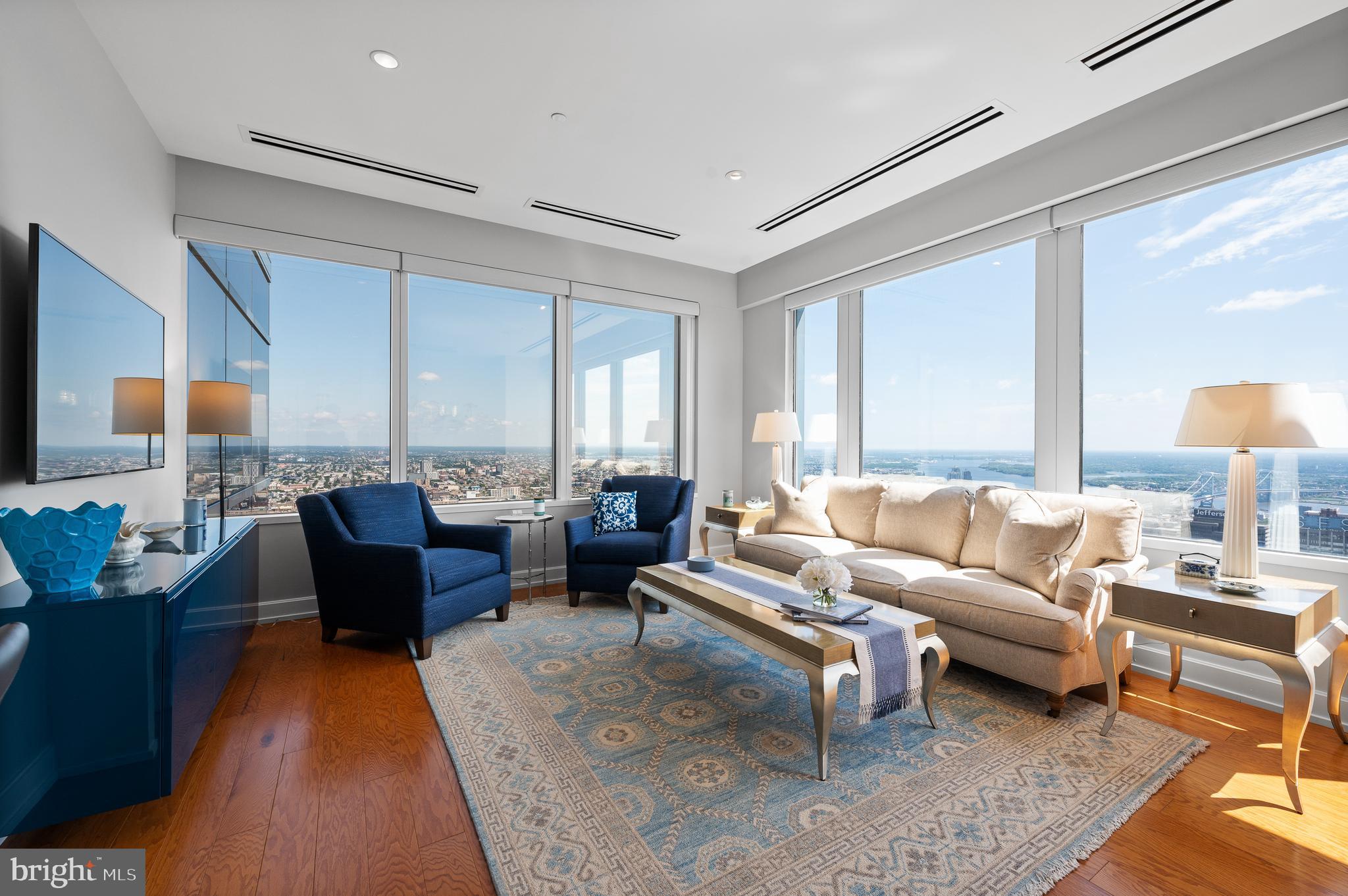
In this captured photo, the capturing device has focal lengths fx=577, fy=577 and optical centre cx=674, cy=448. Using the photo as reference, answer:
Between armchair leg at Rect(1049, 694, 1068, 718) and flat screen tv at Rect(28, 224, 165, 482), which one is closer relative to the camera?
flat screen tv at Rect(28, 224, 165, 482)

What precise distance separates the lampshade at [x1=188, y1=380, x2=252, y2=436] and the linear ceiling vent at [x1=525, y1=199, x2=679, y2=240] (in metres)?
2.18

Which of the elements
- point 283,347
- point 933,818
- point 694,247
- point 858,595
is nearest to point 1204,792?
point 933,818

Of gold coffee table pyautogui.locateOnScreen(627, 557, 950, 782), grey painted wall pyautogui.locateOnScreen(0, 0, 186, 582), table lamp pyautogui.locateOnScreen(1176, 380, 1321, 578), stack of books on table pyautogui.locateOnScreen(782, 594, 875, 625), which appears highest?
grey painted wall pyautogui.locateOnScreen(0, 0, 186, 582)

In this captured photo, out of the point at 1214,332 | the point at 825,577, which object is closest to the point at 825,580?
the point at 825,577

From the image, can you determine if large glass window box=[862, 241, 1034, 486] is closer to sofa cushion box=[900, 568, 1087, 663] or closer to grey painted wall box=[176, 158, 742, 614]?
sofa cushion box=[900, 568, 1087, 663]

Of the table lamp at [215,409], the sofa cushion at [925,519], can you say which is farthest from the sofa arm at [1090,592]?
the table lamp at [215,409]

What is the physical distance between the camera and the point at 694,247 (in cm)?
496

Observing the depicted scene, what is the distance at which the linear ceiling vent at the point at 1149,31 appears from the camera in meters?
2.17

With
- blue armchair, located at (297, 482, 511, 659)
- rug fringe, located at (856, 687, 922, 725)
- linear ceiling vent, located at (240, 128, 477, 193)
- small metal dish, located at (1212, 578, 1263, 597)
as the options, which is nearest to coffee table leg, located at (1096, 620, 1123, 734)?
small metal dish, located at (1212, 578, 1263, 597)

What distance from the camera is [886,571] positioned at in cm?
319

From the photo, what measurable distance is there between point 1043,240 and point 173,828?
477cm

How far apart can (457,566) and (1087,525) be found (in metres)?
3.35

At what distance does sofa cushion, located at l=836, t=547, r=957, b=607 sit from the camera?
3.07 m

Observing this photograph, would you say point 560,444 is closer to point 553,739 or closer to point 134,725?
point 553,739
